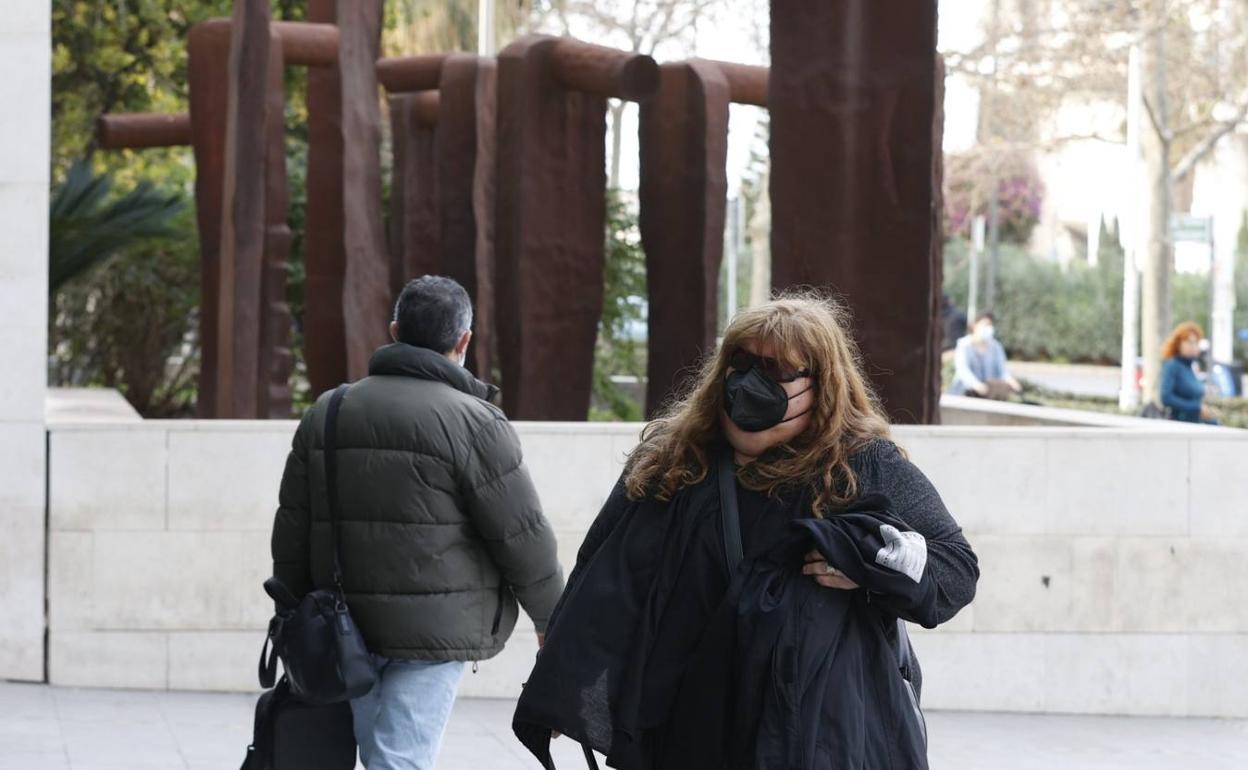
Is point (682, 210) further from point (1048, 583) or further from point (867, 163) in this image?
point (1048, 583)

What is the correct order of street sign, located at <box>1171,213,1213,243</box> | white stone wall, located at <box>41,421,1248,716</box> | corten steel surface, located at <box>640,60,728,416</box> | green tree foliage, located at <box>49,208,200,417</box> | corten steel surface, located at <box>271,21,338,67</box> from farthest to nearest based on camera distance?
street sign, located at <box>1171,213,1213,243</box> → green tree foliage, located at <box>49,208,200,417</box> → corten steel surface, located at <box>271,21,338,67</box> → corten steel surface, located at <box>640,60,728,416</box> → white stone wall, located at <box>41,421,1248,716</box>

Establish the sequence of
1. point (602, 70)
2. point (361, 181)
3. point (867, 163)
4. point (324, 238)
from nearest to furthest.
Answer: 1. point (867, 163)
2. point (602, 70)
3. point (361, 181)
4. point (324, 238)

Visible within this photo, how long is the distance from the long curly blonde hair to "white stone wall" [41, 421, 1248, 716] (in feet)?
13.1

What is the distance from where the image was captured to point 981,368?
15484mm

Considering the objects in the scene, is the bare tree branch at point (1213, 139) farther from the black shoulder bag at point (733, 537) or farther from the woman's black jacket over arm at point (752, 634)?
the woman's black jacket over arm at point (752, 634)

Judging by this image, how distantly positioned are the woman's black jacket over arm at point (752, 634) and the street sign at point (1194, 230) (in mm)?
22379

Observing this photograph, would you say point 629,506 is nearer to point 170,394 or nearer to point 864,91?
point 864,91

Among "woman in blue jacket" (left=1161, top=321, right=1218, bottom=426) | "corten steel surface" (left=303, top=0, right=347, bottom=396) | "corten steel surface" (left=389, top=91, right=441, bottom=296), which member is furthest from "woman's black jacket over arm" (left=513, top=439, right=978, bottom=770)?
"woman in blue jacket" (left=1161, top=321, right=1218, bottom=426)

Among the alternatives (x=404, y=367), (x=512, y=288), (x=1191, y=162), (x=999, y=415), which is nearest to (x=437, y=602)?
(x=404, y=367)

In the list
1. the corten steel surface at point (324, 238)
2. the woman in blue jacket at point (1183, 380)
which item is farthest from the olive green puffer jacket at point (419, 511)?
the woman in blue jacket at point (1183, 380)

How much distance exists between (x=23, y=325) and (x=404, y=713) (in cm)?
361

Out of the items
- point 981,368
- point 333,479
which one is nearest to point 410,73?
point 981,368

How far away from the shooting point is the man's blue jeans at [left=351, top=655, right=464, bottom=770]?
3.94 metres

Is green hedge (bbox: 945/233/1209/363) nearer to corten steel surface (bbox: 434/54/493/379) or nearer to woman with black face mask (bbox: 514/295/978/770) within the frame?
corten steel surface (bbox: 434/54/493/379)
